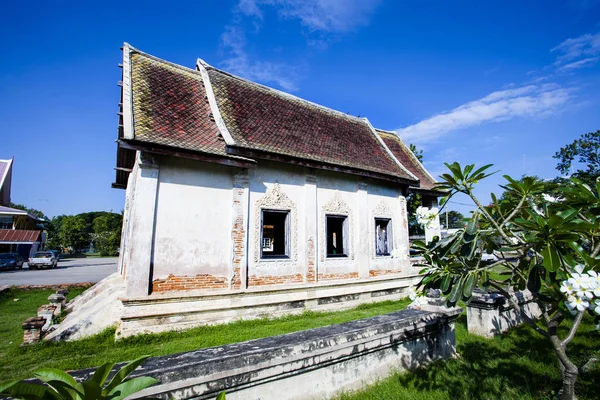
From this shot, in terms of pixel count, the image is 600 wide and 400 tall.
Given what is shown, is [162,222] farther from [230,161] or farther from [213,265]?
[230,161]

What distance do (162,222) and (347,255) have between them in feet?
18.3

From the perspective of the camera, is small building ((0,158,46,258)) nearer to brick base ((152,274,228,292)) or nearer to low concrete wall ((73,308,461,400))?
brick base ((152,274,228,292))

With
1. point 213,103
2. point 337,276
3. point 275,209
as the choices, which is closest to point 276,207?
point 275,209

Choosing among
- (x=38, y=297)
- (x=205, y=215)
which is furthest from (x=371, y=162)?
(x=38, y=297)

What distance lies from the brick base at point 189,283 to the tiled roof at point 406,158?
342 inches

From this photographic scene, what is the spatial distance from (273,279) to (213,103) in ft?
17.5

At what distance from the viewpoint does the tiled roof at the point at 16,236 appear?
→ 29.7 metres

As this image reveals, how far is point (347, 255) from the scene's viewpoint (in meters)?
9.54

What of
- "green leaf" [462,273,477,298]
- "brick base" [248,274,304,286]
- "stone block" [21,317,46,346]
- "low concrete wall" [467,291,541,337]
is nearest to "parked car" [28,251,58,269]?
"stone block" [21,317,46,346]

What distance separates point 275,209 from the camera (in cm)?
832

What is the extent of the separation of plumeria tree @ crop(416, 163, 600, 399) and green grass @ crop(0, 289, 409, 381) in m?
4.52

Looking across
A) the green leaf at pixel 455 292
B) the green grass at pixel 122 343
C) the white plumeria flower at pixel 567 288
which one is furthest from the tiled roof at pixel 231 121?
the white plumeria flower at pixel 567 288

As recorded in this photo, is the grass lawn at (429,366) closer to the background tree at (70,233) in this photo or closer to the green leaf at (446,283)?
the green leaf at (446,283)

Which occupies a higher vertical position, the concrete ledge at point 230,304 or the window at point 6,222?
the window at point 6,222
